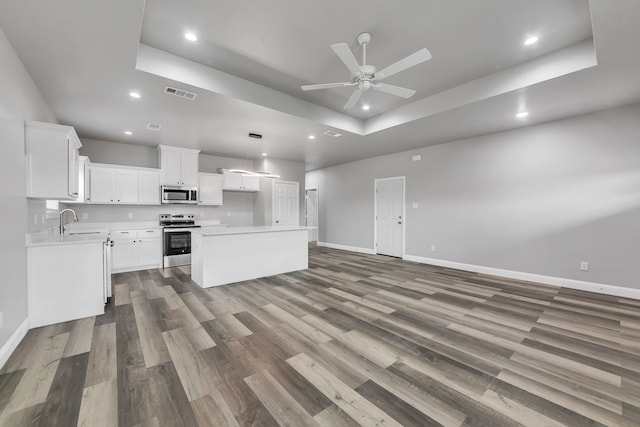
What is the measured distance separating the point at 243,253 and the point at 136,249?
252 centimetres

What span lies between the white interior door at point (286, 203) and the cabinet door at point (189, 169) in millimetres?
2090

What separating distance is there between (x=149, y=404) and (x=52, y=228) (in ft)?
11.8

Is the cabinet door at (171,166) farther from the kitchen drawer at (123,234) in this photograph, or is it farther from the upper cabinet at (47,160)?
the upper cabinet at (47,160)

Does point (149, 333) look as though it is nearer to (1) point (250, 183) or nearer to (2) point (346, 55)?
(2) point (346, 55)

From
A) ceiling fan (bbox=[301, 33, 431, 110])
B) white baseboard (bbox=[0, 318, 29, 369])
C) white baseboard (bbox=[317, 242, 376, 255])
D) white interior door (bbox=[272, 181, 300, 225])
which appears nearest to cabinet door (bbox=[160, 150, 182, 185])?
white interior door (bbox=[272, 181, 300, 225])

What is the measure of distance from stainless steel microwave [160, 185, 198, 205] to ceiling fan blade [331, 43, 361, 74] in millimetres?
4792

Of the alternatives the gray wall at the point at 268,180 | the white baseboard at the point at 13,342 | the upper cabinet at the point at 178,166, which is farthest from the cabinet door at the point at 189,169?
the white baseboard at the point at 13,342

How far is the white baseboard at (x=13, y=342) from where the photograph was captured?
2.05 meters

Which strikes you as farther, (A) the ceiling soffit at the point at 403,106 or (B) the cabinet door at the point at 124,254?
(B) the cabinet door at the point at 124,254

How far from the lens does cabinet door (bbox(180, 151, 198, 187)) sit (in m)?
5.90

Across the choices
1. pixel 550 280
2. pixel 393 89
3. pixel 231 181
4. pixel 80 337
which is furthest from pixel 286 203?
pixel 550 280

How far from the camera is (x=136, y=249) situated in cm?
522

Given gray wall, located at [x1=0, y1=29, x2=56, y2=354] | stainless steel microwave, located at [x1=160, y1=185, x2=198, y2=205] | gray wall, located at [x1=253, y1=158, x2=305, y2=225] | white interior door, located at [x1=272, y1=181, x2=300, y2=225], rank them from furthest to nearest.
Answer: white interior door, located at [x1=272, y1=181, x2=300, y2=225] → gray wall, located at [x1=253, y1=158, x2=305, y2=225] → stainless steel microwave, located at [x1=160, y1=185, x2=198, y2=205] → gray wall, located at [x1=0, y1=29, x2=56, y2=354]

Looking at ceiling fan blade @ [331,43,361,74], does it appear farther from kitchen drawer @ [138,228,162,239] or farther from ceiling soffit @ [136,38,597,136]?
kitchen drawer @ [138,228,162,239]
